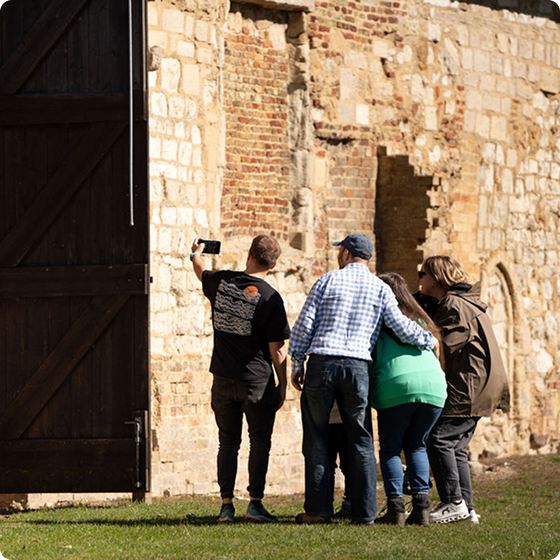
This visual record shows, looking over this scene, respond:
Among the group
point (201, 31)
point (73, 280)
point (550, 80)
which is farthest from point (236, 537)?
point (550, 80)

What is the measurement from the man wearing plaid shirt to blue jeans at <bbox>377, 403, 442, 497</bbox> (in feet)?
0.36

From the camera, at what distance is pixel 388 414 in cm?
753

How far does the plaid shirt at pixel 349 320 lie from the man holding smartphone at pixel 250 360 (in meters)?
0.27

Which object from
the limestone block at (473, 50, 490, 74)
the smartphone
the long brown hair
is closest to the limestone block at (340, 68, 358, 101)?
the limestone block at (473, 50, 490, 74)

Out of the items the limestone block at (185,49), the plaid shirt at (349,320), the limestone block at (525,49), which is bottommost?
the plaid shirt at (349,320)

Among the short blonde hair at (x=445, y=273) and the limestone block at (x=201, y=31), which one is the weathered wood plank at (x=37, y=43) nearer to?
the limestone block at (x=201, y=31)

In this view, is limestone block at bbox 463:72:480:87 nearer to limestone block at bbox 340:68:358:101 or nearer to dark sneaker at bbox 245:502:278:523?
limestone block at bbox 340:68:358:101

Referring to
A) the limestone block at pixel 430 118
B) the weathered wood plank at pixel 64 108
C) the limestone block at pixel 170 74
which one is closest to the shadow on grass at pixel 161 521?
the weathered wood plank at pixel 64 108

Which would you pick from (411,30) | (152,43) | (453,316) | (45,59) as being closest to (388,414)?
(453,316)

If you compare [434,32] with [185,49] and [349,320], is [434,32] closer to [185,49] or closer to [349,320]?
[185,49]

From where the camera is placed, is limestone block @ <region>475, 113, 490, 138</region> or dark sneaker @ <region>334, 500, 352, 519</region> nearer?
dark sneaker @ <region>334, 500, 352, 519</region>

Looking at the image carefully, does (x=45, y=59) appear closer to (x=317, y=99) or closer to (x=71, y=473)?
(x=71, y=473)

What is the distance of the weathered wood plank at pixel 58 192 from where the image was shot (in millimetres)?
8758

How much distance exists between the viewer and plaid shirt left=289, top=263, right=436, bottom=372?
742 cm
